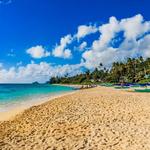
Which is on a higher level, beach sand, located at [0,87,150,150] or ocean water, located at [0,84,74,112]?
ocean water, located at [0,84,74,112]

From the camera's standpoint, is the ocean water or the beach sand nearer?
the beach sand

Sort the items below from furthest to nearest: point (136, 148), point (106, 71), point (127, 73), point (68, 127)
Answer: point (106, 71)
point (127, 73)
point (68, 127)
point (136, 148)

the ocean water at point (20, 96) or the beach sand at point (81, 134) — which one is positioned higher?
the ocean water at point (20, 96)

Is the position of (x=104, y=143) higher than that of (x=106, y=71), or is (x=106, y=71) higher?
(x=106, y=71)

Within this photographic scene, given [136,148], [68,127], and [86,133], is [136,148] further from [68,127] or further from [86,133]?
[68,127]

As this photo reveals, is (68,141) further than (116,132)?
No

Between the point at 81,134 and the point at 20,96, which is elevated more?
the point at 20,96

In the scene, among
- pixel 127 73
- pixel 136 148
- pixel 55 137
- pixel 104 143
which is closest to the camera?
pixel 136 148

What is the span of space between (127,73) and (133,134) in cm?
10135

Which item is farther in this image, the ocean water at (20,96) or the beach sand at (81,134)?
the ocean water at (20,96)

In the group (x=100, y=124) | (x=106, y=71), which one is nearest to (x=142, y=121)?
(x=100, y=124)

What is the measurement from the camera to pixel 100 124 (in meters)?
13.2

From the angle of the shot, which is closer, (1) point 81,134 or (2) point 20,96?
(1) point 81,134

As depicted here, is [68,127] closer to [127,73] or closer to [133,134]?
[133,134]
